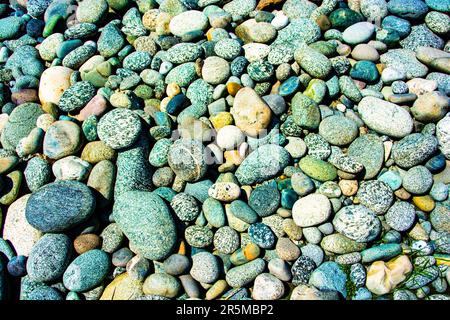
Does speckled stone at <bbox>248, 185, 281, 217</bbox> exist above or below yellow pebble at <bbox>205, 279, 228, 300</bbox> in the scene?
above

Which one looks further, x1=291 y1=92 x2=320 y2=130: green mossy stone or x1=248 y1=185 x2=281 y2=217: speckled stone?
x1=291 y1=92 x2=320 y2=130: green mossy stone

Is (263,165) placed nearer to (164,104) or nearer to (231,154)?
(231,154)

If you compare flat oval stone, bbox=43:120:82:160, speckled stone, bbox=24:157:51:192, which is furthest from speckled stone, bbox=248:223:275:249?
speckled stone, bbox=24:157:51:192

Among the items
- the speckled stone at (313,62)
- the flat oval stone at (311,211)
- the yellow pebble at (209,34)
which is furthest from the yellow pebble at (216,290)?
the yellow pebble at (209,34)

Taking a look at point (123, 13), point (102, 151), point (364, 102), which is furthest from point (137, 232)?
point (123, 13)

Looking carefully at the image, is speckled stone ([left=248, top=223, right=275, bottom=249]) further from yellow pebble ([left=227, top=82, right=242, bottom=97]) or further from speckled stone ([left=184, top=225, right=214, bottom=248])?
yellow pebble ([left=227, top=82, right=242, bottom=97])

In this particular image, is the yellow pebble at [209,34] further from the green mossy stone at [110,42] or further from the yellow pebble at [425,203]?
the yellow pebble at [425,203]
